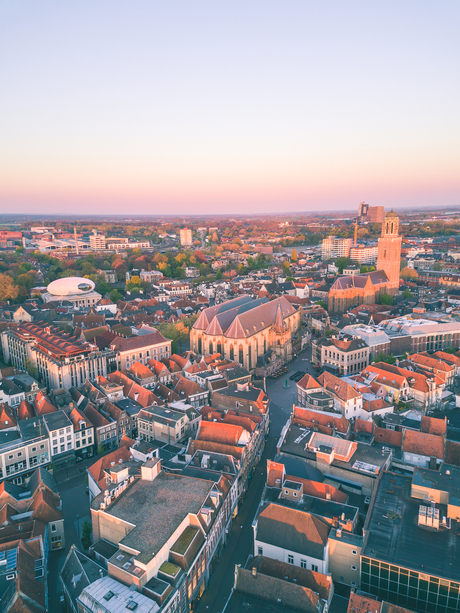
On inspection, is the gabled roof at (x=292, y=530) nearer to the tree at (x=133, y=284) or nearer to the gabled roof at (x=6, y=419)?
the gabled roof at (x=6, y=419)

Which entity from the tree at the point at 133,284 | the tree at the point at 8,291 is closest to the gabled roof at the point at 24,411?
the tree at the point at 8,291

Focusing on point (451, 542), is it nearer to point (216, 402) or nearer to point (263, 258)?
point (216, 402)

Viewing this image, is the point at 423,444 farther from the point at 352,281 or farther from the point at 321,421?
the point at 352,281

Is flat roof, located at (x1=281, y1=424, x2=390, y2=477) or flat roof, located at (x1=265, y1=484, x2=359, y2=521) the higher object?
flat roof, located at (x1=281, y1=424, x2=390, y2=477)

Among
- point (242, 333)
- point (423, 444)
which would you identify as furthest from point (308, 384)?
point (242, 333)

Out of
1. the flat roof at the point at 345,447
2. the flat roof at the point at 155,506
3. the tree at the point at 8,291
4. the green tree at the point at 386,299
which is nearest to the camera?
the flat roof at the point at 155,506

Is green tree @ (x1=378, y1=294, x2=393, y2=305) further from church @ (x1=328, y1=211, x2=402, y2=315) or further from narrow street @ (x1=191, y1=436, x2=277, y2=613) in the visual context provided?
narrow street @ (x1=191, y1=436, x2=277, y2=613)

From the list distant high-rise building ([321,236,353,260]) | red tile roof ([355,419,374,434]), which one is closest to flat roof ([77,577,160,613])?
red tile roof ([355,419,374,434])
